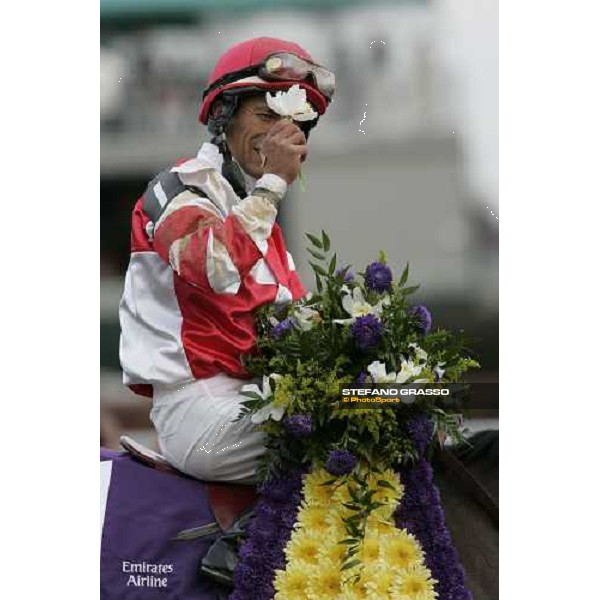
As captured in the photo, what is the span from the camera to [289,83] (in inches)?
151

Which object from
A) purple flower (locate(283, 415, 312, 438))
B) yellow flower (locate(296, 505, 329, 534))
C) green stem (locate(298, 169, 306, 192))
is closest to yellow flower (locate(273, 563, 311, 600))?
yellow flower (locate(296, 505, 329, 534))

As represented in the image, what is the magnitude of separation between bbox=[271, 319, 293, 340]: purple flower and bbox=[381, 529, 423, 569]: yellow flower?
0.63 m

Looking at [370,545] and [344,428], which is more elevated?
[344,428]

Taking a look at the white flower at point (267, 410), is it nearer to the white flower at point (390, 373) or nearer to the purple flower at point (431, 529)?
the white flower at point (390, 373)

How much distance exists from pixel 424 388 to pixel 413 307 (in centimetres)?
25

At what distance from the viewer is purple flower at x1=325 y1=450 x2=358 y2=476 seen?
358 centimetres

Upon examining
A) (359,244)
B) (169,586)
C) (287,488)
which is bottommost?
(169,586)

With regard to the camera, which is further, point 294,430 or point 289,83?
point 289,83

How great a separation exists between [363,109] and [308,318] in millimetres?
636

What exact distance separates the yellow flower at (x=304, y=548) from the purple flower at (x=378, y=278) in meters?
0.71

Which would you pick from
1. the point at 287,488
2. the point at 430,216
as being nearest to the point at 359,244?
the point at 430,216

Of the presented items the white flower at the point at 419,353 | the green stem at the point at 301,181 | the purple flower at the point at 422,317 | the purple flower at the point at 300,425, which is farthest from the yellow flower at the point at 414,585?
the green stem at the point at 301,181

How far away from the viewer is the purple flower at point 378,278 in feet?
12.3

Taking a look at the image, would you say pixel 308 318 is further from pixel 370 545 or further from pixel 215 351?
pixel 370 545
